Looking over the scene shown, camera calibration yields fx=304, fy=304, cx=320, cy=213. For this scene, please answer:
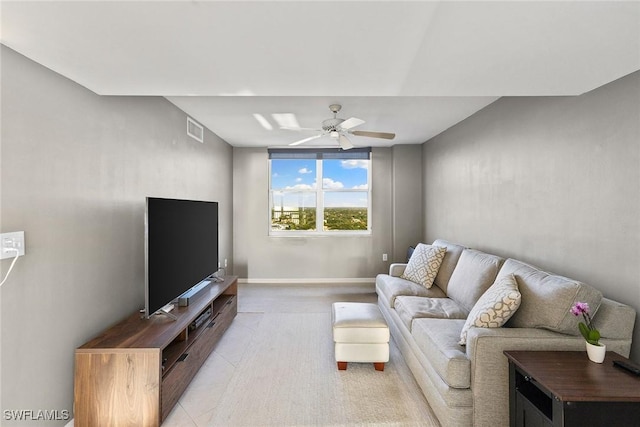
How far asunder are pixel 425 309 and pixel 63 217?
2.75m

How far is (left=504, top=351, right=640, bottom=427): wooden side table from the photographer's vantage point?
1326 millimetres

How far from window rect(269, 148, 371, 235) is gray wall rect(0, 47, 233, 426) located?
2915 millimetres

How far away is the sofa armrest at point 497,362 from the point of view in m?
1.72

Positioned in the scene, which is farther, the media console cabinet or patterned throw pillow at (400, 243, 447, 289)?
patterned throw pillow at (400, 243, 447, 289)

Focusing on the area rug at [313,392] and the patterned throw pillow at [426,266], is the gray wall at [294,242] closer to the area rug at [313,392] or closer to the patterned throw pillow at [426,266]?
the patterned throw pillow at [426,266]

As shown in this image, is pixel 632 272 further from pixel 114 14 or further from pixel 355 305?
pixel 114 14

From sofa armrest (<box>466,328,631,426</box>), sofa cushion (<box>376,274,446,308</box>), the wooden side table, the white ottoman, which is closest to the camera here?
the wooden side table

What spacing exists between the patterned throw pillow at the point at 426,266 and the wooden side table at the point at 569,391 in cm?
174

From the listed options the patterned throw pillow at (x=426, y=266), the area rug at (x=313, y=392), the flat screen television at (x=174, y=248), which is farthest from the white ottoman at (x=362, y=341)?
the flat screen television at (x=174, y=248)

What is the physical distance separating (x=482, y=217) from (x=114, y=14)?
350cm

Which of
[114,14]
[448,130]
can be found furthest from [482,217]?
[114,14]

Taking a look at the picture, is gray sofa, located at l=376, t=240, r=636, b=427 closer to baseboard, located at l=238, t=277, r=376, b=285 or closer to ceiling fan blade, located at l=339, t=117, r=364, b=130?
ceiling fan blade, located at l=339, t=117, r=364, b=130

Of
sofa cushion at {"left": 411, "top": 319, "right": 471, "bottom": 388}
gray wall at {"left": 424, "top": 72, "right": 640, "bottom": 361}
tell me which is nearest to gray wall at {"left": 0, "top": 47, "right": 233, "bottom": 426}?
sofa cushion at {"left": 411, "top": 319, "right": 471, "bottom": 388}

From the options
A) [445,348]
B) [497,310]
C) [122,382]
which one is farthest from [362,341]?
[122,382]
